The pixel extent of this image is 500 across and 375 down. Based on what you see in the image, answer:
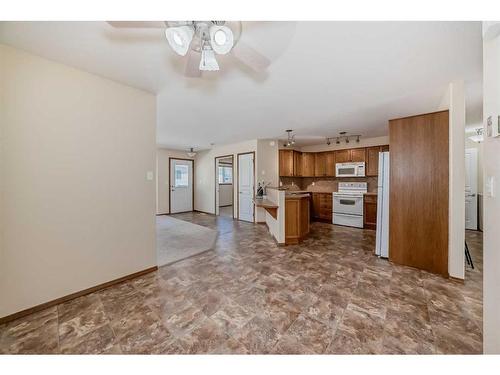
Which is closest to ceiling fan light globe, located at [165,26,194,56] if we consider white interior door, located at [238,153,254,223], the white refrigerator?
the white refrigerator

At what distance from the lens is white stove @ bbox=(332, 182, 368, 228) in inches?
193

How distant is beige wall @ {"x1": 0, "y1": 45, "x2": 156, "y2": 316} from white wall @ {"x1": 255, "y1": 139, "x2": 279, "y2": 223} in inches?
127

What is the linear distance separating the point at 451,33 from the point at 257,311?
8.89ft

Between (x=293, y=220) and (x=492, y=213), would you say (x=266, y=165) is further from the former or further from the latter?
(x=492, y=213)

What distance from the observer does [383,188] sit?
9.85 feet

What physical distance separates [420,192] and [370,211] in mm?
2311

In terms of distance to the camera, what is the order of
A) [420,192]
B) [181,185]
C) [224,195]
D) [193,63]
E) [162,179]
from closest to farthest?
[193,63] < [420,192] < [162,179] < [181,185] < [224,195]

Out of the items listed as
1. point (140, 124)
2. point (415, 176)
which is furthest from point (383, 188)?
point (140, 124)

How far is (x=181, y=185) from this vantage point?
7289mm

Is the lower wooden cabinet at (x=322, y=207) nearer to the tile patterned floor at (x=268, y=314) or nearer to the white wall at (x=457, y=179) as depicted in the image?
the tile patterned floor at (x=268, y=314)

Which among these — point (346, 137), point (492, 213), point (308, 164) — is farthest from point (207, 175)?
point (492, 213)

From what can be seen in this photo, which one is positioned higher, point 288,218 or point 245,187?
point 245,187

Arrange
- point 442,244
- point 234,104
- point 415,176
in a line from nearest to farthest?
1. point 442,244
2. point 415,176
3. point 234,104
